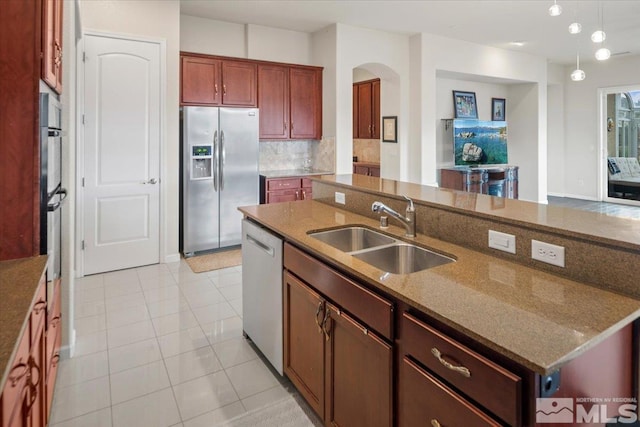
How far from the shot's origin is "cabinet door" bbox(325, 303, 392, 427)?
4.89 ft

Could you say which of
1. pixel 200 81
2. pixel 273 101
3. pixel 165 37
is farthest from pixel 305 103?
pixel 165 37

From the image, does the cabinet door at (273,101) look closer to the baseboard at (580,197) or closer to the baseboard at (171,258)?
the baseboard at (171,258)

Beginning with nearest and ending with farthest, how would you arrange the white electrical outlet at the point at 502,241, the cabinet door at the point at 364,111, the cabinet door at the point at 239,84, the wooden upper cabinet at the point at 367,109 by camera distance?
the white electrical outlet at the point at 502,241, the cabinet door at the point at 239,84, the wooden upper cabinet at the point at 367,109, the cabinet door at the point at 364,111

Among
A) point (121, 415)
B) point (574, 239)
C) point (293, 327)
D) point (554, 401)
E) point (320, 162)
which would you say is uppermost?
point (320, 162)

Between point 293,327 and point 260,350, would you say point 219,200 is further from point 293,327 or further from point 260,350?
point 293,327

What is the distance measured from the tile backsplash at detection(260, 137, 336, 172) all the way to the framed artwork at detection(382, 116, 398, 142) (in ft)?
3.85

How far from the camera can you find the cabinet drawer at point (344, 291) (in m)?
1.47

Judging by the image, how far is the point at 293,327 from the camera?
2176 mm

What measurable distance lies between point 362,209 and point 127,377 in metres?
1.76

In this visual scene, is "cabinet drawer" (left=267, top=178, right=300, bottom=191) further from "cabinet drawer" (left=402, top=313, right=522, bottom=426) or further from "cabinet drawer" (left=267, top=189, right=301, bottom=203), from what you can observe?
"cabinet drawer" (left=402, top=313, right=522, bottom=426)

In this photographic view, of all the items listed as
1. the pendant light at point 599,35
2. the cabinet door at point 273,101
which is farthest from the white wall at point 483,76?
the cabinet door at point 273,101

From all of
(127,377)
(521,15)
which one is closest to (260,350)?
(127,377)

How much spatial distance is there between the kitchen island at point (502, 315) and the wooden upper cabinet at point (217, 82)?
370 centimetres

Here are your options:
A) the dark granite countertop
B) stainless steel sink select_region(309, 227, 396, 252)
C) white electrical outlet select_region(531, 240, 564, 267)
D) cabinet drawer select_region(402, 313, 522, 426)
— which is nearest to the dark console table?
stainless steel sink select_region(309, 227, 396, 252)
